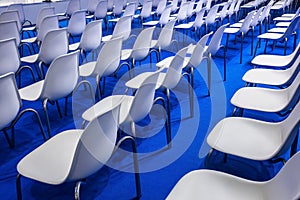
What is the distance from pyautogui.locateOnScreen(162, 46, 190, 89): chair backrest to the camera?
98.7 inches

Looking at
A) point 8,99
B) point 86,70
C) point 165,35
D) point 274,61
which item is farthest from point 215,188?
point 165,35

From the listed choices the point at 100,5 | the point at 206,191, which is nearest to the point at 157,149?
the point at 206,191

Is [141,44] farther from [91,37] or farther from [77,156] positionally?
[77,156]

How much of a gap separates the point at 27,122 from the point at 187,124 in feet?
6.02

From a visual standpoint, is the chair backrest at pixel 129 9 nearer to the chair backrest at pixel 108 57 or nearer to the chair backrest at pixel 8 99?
the chair backrest at pixel 108 57

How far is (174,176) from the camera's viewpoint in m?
2.45

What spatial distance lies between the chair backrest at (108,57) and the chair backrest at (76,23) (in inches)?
83.0

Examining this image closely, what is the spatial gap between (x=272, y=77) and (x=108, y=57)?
5.83 feet

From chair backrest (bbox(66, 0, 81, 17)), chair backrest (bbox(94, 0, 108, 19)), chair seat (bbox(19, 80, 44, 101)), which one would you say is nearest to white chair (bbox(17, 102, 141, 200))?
A: chair seat (bbox(19, 80, 44, 101))

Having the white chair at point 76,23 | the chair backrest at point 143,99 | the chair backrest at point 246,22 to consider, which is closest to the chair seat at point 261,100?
the chair backrest at point 143,99

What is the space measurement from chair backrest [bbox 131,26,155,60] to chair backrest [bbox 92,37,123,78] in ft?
1.32

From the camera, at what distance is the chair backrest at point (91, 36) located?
13.2 ft

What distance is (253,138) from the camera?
6.58 ft

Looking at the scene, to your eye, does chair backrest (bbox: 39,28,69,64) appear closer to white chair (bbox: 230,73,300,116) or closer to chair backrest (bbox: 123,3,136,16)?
white chair (bbox: 230,73,300,116)
